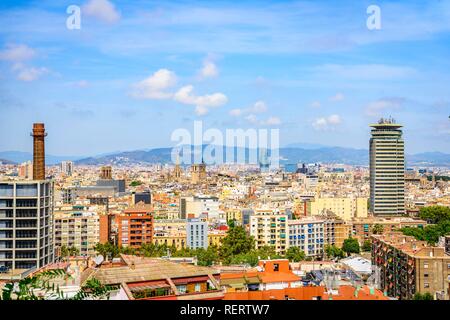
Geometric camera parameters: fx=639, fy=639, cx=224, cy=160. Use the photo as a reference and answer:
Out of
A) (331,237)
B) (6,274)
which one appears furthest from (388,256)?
(331,237)

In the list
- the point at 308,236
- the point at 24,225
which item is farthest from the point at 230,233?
the point at 24,225

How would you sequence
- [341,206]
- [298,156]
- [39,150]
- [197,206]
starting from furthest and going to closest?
[341,206] < [197,206] < [298,156] < [39,150]

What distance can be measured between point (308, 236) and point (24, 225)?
5.23 metres

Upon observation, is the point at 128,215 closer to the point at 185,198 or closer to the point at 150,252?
the point at 150,252

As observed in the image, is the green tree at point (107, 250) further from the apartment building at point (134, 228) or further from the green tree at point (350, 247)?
the green tree at point (350, 247)

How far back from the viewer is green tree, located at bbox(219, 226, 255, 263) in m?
8.13

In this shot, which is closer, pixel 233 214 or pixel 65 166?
pixel 65 166

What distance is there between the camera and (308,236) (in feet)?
34.0

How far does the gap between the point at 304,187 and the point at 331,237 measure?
7.40 meters

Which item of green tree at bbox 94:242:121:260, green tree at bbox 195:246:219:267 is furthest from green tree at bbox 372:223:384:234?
green tree at bbox 94:242:121:260

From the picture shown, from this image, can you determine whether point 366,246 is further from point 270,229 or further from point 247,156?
point 247,156

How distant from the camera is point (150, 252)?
844cm
